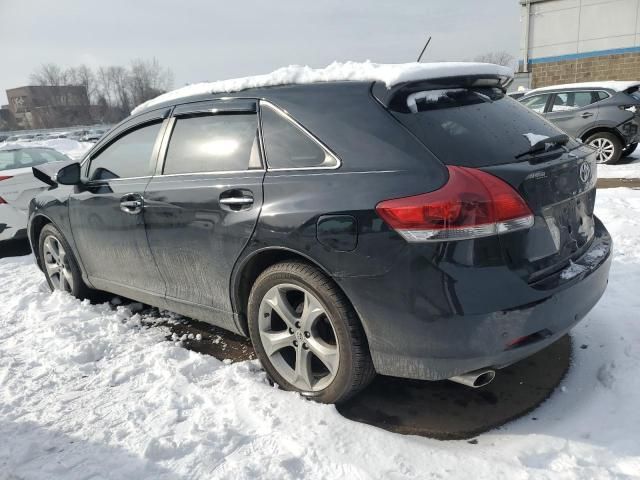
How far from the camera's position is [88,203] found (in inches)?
147

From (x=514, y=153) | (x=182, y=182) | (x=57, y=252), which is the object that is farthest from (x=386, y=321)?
(x=57, y=252)

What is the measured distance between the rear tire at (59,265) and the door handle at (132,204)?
1144 mm

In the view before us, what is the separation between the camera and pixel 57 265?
14.6ft

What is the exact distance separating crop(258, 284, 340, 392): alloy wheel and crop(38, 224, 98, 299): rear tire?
230cm

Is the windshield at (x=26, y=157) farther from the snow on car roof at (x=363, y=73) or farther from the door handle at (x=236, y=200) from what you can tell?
the door handle at (x=236, y=200)

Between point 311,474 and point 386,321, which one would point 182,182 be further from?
point 311,474

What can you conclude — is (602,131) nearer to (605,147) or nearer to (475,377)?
(605,147)

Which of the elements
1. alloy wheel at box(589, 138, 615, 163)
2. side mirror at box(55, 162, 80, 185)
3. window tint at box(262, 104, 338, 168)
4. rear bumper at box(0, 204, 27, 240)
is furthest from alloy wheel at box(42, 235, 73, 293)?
alloy wheel at box(589, 138, 615, 163)

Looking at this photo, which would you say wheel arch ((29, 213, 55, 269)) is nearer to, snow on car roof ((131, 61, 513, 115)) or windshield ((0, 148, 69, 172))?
snow on car roof ((131, 61, 513, 115))

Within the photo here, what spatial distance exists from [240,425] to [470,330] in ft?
4.01

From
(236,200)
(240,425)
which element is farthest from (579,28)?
(240,425)

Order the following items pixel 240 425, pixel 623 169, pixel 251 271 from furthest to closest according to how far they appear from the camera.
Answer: pixel 623 169, pixel 251 271, pixel 240 425

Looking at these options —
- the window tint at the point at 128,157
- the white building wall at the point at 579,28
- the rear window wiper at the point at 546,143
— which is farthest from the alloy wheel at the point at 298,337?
the white building wall at the point at 579,28

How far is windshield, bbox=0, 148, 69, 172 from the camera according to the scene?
704 centimetres
